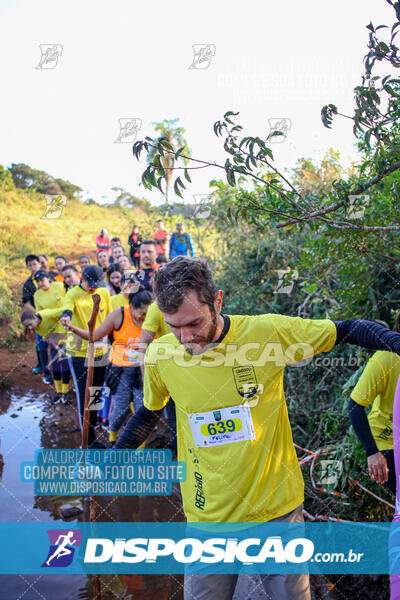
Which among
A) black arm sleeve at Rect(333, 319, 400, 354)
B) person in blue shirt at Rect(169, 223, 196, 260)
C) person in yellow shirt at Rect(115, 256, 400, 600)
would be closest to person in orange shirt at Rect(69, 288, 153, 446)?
person in yellow shirt at Rect(115, 256, 400, 600)

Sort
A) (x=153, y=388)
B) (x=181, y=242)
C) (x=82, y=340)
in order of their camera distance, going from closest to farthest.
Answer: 1. (x=153, y=388)
2. (x=82, y=340)
3. (x=181, y=242)

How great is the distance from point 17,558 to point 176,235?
666 centimetres

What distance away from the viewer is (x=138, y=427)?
7.74 feet

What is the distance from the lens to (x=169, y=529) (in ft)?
14.2

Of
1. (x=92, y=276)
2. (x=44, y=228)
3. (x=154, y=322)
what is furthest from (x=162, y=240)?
(x=44, y=228)

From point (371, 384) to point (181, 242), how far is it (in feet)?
22.7

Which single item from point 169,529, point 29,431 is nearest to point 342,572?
point 169,529

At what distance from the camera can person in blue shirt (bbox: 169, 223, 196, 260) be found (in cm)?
932

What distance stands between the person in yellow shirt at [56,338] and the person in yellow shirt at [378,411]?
5.05m

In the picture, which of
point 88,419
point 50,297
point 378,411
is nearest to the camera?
point 378,411

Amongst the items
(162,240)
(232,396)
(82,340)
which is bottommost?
(82,340)

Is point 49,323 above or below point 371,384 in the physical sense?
below

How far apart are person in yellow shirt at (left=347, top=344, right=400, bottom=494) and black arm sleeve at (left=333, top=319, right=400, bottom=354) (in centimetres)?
77

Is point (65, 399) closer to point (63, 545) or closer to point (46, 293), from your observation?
point (46, 293)
